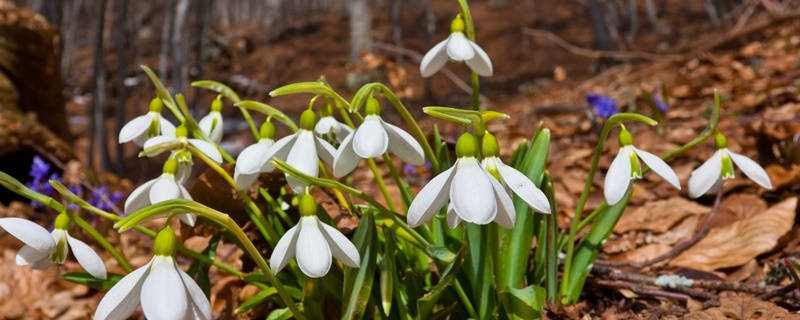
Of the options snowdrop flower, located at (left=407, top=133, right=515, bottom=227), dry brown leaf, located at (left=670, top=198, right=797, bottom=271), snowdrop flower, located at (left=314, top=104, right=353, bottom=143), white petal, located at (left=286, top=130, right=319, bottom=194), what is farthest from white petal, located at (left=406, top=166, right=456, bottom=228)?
dry brown leaf, located at (left=670, top=198, right=797, bottom=271)

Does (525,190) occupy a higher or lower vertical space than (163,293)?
higher

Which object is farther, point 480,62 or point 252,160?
point 480,62

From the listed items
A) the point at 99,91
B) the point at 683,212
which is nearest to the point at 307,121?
the point at 683,212

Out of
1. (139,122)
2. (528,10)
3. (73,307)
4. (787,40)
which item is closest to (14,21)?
(73,307)

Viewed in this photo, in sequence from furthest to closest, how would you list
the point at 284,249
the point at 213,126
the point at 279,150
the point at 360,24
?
the point at 360,24, the point at 213,126, the point at 279,150, the point at 284,249

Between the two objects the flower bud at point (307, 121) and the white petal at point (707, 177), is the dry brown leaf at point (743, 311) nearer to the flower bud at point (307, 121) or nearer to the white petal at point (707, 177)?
the white petal at point (707, 177)

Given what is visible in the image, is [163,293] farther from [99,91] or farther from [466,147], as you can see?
[99,91]

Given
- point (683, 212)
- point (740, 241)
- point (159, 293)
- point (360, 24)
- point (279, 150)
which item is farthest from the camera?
point (360, 24)
